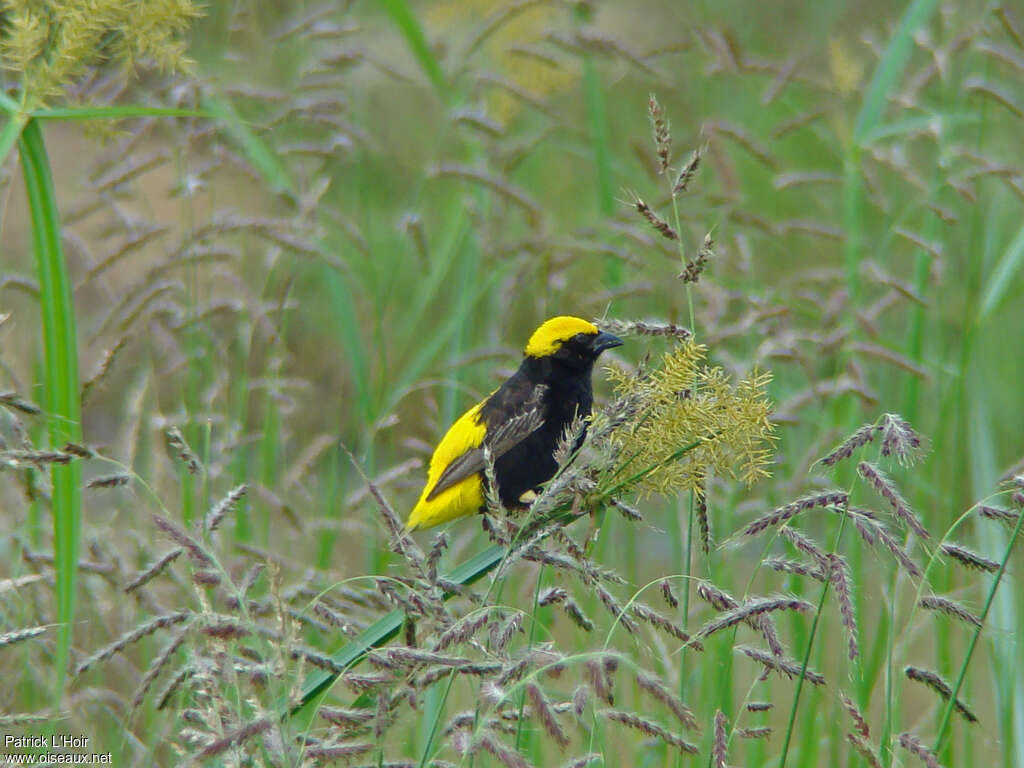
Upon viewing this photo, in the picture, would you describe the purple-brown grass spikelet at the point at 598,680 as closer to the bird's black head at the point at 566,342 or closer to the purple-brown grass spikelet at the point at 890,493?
the purple-brown grass spikelet at the point at 890,493

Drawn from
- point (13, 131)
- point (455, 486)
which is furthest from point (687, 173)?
point (455, 486)

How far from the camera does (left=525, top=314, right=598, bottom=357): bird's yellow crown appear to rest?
10.6 feet

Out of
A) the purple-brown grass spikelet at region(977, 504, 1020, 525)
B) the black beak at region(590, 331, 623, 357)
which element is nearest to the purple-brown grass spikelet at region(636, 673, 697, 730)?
the purple-brown grass spikelet at region(977, 504, 1020, 525)

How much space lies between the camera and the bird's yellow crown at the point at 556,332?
3234mm

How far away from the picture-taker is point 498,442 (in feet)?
9.20

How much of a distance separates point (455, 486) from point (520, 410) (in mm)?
294

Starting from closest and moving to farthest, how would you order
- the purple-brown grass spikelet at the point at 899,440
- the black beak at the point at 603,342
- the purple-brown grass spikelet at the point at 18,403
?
the purple-brown grass spikelet at the point at 899,440 → the purple-brown grass spikelet at the point at 18,403 → the black beak at the point at 603,342

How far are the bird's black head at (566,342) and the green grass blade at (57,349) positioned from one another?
4.91 ft

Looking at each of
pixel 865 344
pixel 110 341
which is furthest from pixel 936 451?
pixel 110 341

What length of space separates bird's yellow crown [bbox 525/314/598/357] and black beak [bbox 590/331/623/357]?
0.10 feet

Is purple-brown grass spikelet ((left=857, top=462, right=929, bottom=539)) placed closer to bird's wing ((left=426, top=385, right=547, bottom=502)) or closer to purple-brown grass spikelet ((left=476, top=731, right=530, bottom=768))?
purple-brown grass spikelet ((left=476, top=731, right=530, bottom=768))

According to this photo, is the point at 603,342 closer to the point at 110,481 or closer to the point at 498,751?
the point at 110,481

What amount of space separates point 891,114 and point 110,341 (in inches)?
160

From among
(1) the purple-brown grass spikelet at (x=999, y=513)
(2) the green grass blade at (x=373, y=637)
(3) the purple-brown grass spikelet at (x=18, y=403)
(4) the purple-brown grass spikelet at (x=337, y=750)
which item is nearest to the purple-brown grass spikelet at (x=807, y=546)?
(1) the purple-brown grass spikelet at (x=999, y=513)
